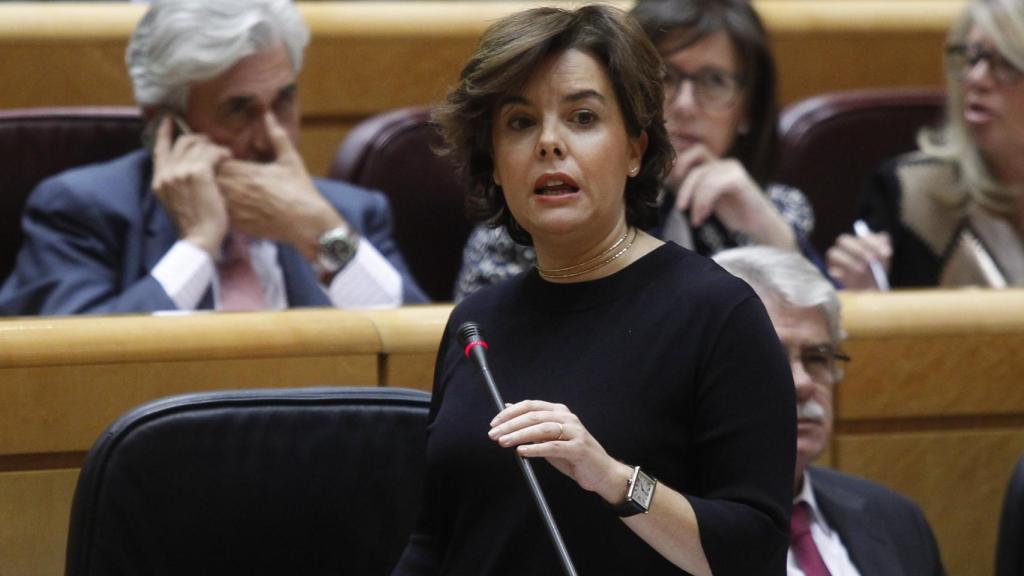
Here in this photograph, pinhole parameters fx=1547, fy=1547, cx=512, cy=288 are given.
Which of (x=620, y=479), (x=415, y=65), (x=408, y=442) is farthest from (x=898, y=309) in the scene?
(x=415, y=65)

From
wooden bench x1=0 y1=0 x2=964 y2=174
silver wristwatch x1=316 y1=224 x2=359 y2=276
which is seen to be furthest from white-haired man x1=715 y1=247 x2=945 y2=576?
wooden bench x1=0 y1=0 x2=964 y2=174

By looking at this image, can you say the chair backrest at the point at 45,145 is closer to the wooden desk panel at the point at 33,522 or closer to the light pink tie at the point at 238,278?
the light pink tie at the point at 238,278

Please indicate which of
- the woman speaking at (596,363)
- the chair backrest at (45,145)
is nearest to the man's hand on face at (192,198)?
the chair backrest at (45,145)

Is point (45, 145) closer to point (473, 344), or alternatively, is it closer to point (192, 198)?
point (192, 198)

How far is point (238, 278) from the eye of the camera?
48.9 inches

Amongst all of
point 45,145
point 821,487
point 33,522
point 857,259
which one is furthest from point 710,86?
point 33,522

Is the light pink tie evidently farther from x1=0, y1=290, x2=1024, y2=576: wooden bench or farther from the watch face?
the watch face

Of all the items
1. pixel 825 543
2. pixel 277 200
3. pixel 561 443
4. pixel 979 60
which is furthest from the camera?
pixel 979 60

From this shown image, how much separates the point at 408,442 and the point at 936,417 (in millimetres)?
399

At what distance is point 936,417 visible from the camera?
1045mm

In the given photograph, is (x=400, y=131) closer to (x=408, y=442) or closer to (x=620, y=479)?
(x=408, y=442)

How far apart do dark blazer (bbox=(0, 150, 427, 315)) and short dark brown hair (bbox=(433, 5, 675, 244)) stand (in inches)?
18.0

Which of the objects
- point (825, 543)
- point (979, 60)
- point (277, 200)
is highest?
point (979, 60)

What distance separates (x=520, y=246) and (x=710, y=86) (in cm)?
25
